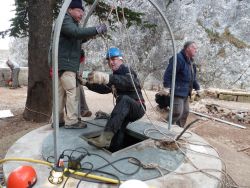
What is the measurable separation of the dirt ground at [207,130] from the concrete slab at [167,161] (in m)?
0.82

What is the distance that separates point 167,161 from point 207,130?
4278mm

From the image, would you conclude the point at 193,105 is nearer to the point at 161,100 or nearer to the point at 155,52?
the point at 161,100

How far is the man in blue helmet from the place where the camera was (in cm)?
360

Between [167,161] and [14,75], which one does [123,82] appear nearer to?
[167,161]

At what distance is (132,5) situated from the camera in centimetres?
1959

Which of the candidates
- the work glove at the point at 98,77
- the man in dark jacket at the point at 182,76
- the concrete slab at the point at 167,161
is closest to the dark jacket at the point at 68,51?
the work glove at the point at 98,77

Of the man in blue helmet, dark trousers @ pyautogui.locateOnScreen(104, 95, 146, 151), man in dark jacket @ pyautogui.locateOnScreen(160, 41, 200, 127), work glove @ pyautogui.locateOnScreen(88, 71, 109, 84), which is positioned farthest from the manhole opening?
man in dark jacket @ pyautogui.locateOnScreen(160, 41, 200, 127)

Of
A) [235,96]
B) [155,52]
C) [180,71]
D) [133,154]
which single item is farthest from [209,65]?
[133,154]

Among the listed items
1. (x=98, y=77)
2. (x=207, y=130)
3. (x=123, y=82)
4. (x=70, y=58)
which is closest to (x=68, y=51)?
(x=70, y=58)

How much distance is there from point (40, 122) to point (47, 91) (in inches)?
27.7

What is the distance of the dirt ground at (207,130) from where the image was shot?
4791mm

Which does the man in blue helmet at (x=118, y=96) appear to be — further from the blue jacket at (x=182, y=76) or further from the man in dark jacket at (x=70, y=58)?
the blue jacket at (x=182, y=76)

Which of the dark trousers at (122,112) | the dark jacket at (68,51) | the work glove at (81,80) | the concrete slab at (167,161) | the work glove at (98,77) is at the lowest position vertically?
the concrete slab at (167,161)

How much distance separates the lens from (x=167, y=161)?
3447mm
